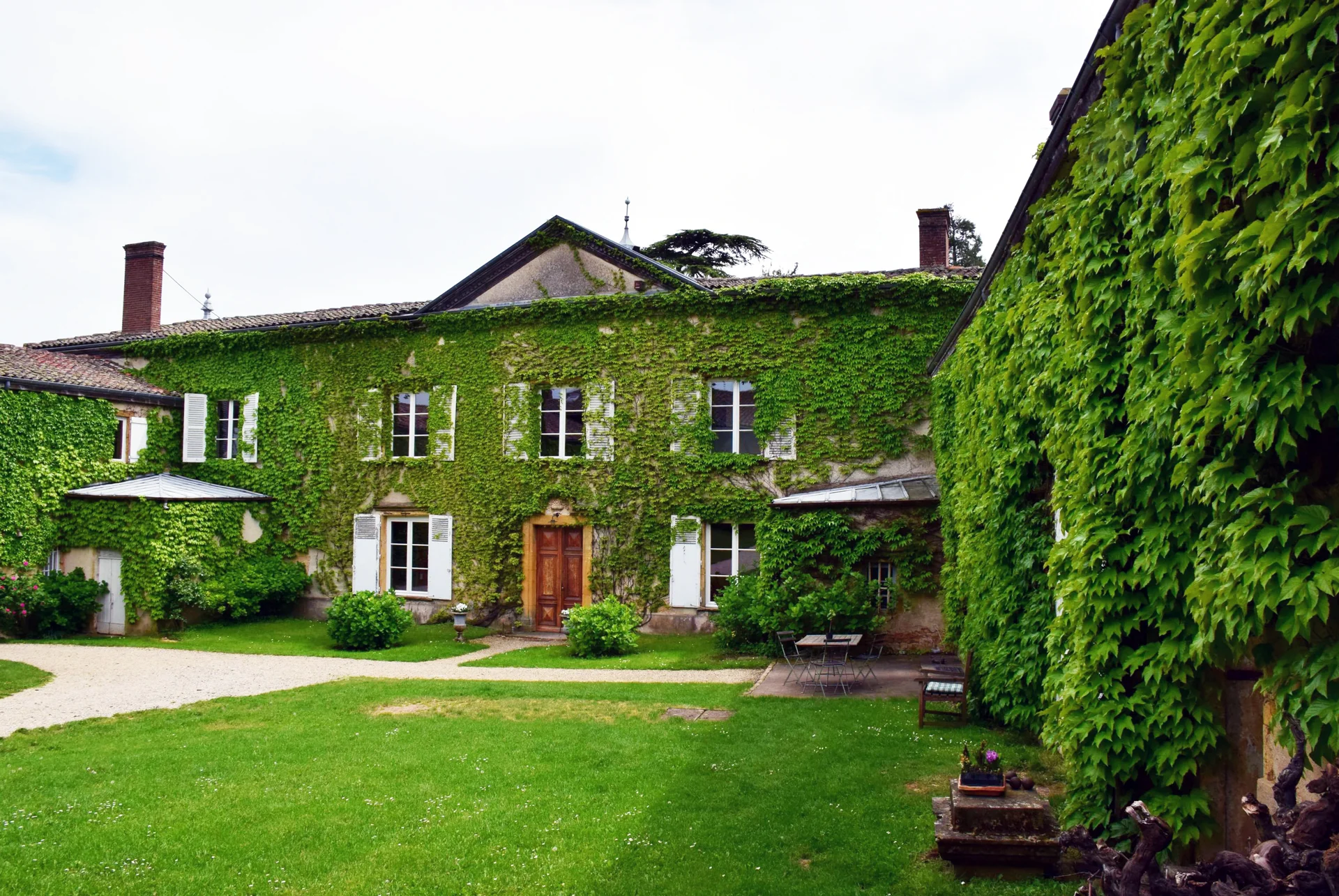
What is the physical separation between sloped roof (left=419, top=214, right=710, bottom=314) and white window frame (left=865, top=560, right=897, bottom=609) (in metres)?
5.80

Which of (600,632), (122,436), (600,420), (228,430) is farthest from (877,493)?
(122,436)

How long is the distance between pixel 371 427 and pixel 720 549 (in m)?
7.83

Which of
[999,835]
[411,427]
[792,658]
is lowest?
[792,658]

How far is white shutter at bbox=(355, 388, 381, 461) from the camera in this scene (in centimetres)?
1970

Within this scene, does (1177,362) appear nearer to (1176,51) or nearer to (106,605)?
(1176,51)

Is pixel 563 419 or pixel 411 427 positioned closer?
pixel 563 419

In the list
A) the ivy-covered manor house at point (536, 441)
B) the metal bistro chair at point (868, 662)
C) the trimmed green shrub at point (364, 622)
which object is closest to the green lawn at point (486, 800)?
the metal bistro chair at point (868, 662)

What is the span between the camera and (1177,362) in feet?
13.2

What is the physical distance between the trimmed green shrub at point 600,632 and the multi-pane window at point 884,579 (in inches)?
160

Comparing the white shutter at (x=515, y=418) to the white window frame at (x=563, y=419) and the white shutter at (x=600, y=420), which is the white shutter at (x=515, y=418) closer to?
the white window frame at (x=563, y=419)

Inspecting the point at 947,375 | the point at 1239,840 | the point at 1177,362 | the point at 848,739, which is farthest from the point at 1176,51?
the point at 947,375

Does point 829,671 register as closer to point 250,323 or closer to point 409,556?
point 409,556

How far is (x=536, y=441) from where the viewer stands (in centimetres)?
1850

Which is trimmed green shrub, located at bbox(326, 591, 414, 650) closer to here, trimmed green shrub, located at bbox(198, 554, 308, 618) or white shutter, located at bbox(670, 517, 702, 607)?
trimmed green shrub, located at bbox(198, 554, 308, 618)
